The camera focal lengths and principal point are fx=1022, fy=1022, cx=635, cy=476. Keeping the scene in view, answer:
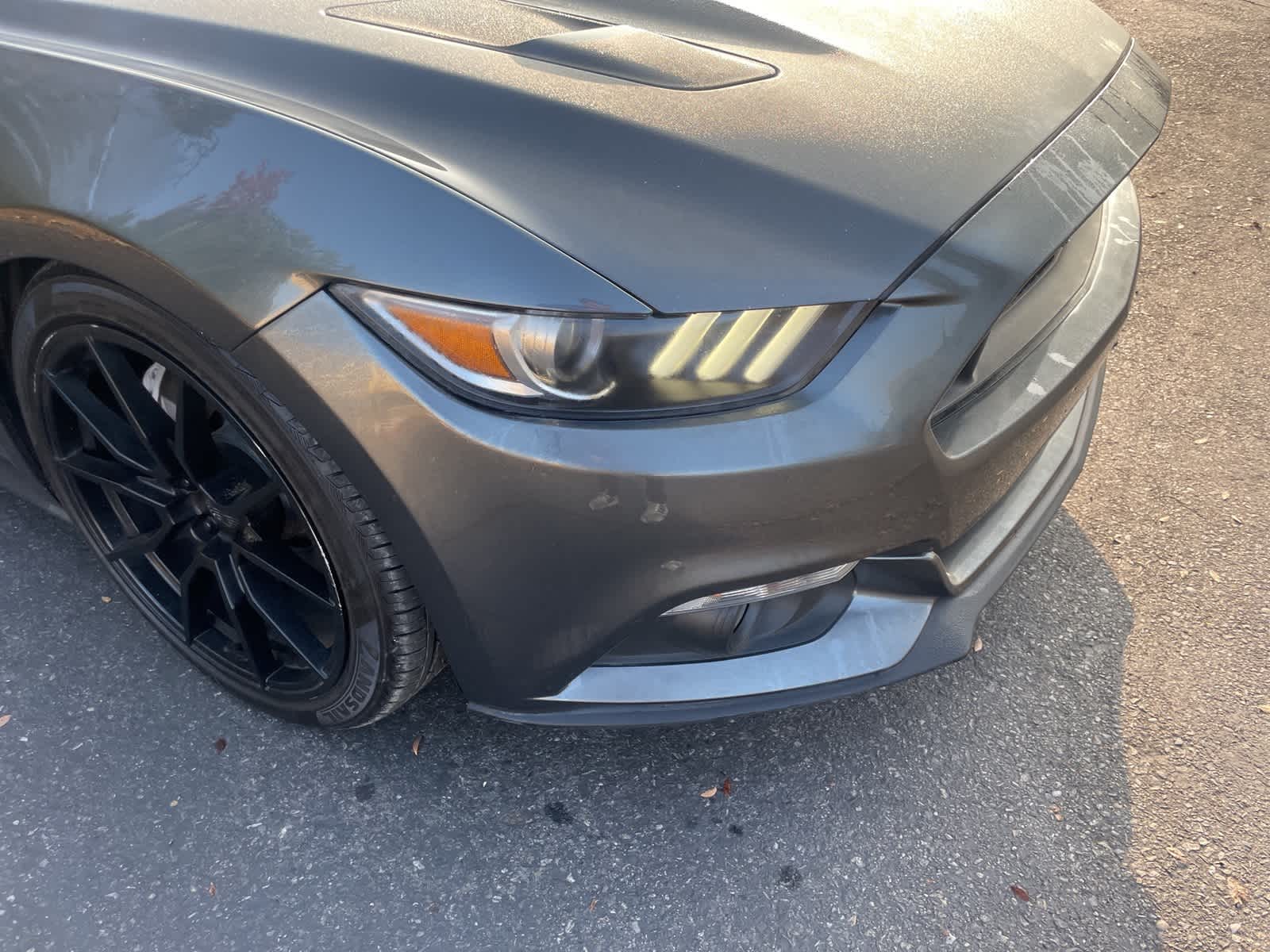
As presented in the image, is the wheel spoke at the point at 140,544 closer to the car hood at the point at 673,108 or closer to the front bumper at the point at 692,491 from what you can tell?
the front bumper at the point at 692,491

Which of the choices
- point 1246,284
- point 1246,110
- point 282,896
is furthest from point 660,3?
point 1246,110

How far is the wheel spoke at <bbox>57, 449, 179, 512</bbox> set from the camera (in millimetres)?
1880

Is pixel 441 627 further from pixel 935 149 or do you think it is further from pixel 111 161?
pixel 935 149

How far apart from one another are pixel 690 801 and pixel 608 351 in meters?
0.94

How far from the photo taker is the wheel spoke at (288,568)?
174cm

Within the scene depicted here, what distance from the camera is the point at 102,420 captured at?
1.84m

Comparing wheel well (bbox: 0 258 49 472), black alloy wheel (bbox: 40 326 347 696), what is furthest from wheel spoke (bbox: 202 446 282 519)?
wheel well (bbox: 0 258 49 472)

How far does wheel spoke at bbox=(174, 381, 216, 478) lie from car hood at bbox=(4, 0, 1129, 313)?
1.63ft

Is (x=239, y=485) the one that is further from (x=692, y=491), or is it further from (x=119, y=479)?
(x=692, y=491)

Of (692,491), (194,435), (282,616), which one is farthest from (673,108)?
(282,616)

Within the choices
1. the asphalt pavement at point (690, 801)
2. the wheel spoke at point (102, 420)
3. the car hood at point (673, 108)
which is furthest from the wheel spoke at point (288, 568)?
the car hood at point (673, 108)

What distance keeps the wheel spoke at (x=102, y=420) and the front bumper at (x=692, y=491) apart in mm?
586

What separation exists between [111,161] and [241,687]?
994 millimetres

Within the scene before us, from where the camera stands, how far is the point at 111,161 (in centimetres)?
149
